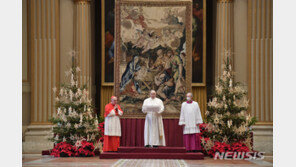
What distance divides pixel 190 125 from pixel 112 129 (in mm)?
2400

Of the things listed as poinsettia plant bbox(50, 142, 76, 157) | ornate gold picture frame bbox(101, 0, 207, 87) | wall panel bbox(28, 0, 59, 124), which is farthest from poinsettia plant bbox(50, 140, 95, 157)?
ornate gold picture frame bbox(101, 0, 207, 87)

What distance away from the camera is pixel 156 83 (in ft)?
48.6

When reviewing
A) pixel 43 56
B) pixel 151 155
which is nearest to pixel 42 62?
pixel 43 56

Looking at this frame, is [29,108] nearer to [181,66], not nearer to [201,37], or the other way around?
[181,66]

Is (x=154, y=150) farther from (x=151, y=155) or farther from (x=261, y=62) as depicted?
(x=261, y=62)

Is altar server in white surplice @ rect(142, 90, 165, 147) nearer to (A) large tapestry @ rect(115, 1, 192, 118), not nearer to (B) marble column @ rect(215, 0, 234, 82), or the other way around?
(A) large tapestry @ rect(115, 1, 192, 118)

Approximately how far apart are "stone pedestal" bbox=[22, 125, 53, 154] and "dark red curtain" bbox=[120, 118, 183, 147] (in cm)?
322

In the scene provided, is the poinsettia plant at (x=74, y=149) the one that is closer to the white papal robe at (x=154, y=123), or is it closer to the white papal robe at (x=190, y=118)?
the white papal robe at (x=154, y=123)

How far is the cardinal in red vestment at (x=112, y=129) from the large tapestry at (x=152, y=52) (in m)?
0.92

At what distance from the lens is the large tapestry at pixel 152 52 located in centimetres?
1468

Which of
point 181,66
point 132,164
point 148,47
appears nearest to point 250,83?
point 181,66

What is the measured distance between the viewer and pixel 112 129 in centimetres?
1348

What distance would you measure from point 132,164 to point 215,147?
342 cm

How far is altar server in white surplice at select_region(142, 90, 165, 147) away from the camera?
1345 cm
